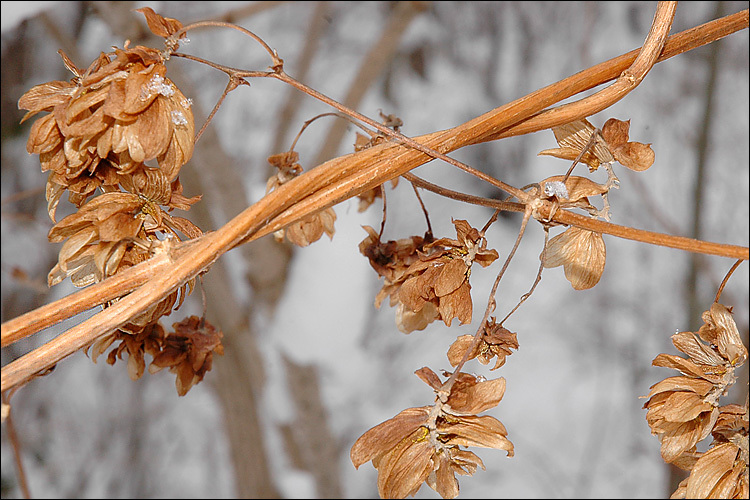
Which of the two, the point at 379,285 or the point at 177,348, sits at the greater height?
the point at 379,285

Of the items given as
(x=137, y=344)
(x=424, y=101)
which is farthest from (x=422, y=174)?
(x=137, y=344)

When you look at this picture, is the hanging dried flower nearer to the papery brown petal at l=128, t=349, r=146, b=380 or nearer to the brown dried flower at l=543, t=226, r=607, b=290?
the brown dried flower at l=543, t=226, r=607, b=290

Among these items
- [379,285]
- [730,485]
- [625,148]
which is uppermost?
[379,285]

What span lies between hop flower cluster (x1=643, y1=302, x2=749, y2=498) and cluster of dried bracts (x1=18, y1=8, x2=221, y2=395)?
0.16 metres

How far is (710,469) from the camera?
181 mm

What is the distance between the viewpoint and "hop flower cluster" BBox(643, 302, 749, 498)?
18cm

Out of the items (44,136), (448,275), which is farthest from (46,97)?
(448,275)

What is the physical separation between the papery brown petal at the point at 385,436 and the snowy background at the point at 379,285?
506 millimetres

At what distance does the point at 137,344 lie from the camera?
233mm

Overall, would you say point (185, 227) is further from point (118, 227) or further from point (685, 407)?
point (685, 407)

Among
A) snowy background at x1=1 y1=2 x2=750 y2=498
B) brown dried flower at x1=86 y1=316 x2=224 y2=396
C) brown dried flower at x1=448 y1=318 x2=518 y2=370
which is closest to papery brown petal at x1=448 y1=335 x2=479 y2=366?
brown dried flower at x1=448 y1=318 x2=518 y2=370

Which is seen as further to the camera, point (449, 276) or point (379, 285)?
point (379, 285)

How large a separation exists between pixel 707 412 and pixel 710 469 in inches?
0.8

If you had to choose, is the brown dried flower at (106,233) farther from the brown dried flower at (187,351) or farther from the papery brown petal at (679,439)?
the papery brown petal at (679,439)
